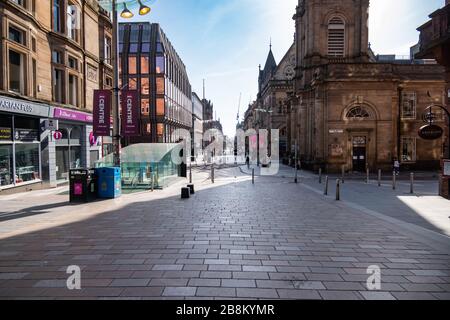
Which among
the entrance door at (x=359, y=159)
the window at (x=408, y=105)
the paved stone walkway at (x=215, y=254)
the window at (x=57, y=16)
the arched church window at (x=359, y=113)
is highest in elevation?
the window at (x=57, y=16)

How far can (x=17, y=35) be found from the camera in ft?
50.6

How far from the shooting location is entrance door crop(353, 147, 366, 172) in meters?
27.5

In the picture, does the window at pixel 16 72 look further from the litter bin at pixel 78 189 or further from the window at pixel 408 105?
the window at pixel 408 105

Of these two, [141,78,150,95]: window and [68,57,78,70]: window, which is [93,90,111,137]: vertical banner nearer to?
[68,57,78,70]: window

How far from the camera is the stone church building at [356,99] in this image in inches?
1063

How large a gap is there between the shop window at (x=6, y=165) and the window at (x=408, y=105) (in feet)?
104

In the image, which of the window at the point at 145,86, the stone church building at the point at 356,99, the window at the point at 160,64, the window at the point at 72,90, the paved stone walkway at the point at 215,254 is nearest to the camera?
the paved stone walkway at the point at 215,254

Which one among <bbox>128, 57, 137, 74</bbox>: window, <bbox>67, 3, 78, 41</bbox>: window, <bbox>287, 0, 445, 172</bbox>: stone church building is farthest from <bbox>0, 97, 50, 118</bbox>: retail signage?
<bbox>128, 57, 137, 74</bbox>: window

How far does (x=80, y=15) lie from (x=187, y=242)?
68.7 ft

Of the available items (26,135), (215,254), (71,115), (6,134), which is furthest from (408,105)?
(6,134)

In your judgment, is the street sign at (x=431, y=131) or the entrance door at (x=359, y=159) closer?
the street sign at (x=431, y=131)

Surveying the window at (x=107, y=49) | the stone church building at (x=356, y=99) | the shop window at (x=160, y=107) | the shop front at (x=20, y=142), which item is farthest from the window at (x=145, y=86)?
the shop front at (x=20, y=142)
